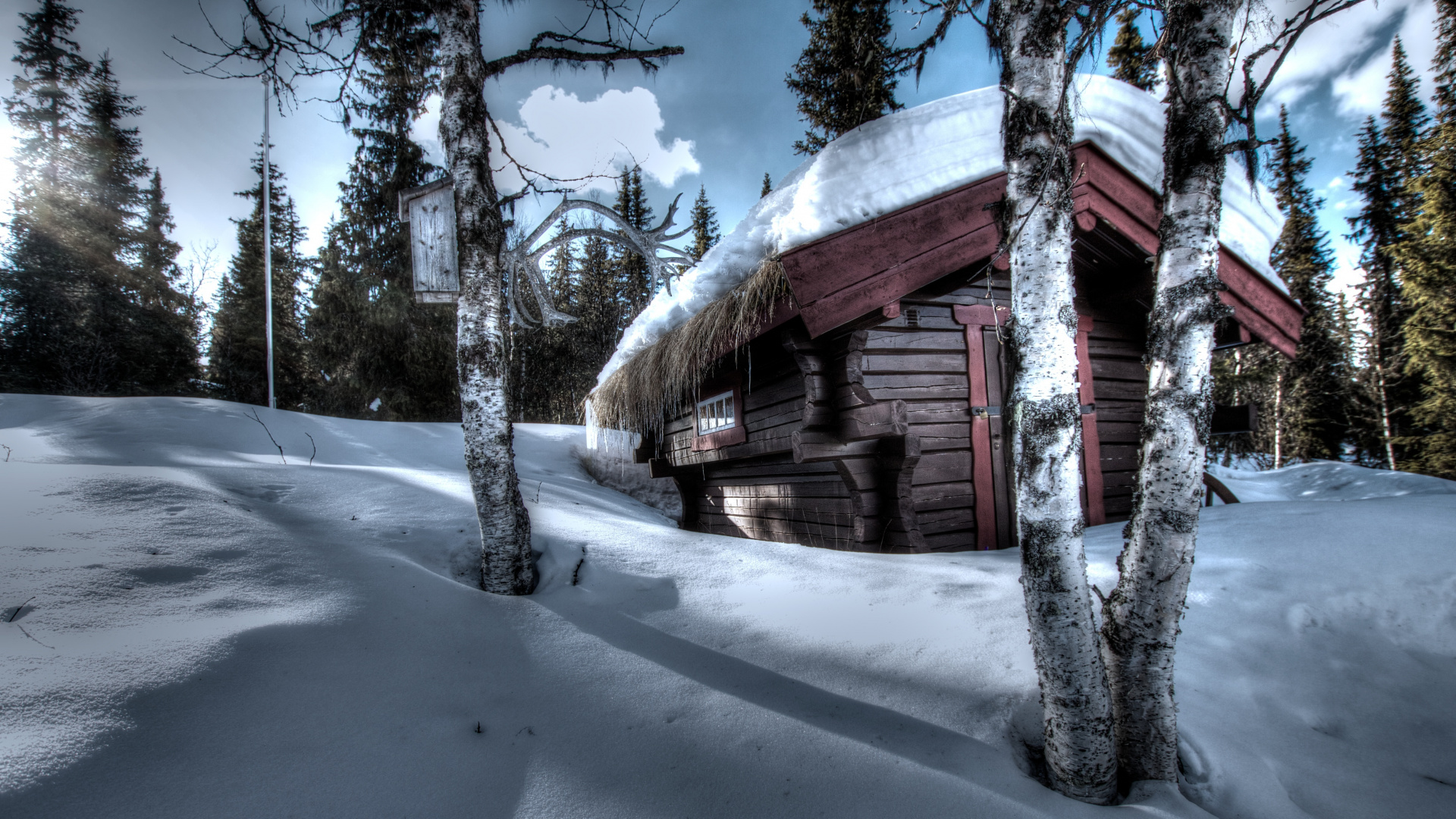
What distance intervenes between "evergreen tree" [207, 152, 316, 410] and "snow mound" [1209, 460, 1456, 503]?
2913 centimetres

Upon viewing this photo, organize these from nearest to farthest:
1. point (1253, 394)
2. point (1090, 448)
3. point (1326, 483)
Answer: point (1090, 448)
point (1326, 483)
point (1253, 394)

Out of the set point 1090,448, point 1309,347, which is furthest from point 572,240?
point 1309,347

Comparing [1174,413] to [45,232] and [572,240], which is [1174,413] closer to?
[572,240]

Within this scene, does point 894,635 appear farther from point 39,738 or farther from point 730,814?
point 39,738

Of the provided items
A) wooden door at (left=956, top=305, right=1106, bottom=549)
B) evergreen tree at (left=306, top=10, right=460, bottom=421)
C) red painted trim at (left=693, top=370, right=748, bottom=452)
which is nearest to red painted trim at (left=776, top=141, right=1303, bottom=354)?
wooden door at (left=956, top=305, right=1106, bottom=549)

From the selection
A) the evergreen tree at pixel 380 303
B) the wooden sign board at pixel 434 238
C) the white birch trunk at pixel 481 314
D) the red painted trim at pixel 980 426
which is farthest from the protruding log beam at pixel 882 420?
the evergreen tree at pixel 380 303

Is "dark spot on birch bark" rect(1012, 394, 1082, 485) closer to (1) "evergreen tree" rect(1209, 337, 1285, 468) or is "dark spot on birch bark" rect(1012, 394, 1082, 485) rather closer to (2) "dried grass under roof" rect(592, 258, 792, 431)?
(2) "dried grass under roof" rect(592, 258, 792, 431)

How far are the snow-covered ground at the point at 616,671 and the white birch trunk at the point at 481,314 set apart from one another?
0.96 feet

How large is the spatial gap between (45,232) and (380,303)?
13.4m

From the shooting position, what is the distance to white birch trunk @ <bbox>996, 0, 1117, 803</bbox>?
1852 mm

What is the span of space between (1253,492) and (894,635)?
11.0 metres

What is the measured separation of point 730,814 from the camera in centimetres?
165

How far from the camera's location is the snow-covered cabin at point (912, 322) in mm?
4031

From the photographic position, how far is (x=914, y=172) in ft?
13.6
